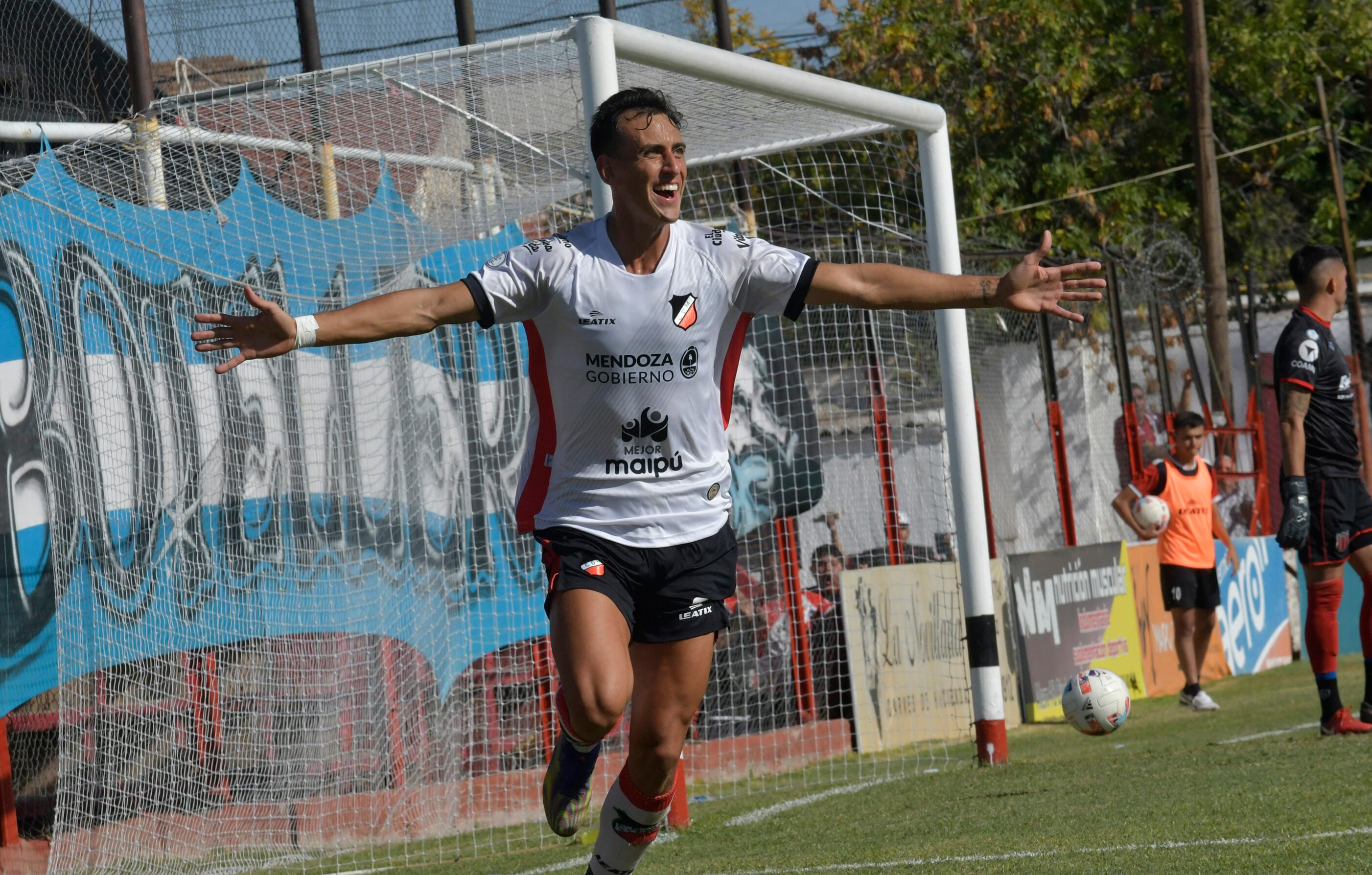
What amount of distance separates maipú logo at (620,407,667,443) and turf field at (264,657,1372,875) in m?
1.76

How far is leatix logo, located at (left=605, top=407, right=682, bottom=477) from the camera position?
4.44 m

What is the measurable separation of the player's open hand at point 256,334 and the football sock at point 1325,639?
619cm

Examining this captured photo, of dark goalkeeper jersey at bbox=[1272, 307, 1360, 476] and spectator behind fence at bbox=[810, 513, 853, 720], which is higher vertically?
dark goalkeeper jersey at bbox=[1272, 307, 1360, 476]

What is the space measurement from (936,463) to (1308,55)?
15502 mm

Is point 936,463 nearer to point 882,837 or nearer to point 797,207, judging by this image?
point 797,207

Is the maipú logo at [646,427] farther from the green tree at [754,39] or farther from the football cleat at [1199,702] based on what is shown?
the green tree at [754,39]

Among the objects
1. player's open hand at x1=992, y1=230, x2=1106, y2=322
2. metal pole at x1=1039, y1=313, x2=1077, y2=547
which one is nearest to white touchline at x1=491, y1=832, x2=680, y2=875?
player's open hand at x1=992, y1=230, x2=1106, y2=322

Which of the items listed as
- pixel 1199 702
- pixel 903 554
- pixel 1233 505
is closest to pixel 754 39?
pixel 1233 505

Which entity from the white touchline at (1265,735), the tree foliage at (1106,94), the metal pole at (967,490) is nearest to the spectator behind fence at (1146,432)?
the tree foliage at (1106,94)

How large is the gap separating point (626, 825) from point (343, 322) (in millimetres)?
1647

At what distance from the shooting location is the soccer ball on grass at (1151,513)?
11.9 metres

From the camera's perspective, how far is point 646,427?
4.45 metres

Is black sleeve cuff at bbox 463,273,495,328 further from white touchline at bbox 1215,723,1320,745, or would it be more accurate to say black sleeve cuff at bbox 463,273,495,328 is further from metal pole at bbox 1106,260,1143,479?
metal pole at bbox 1106,260,1143,479

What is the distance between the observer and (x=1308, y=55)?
22406 mm
